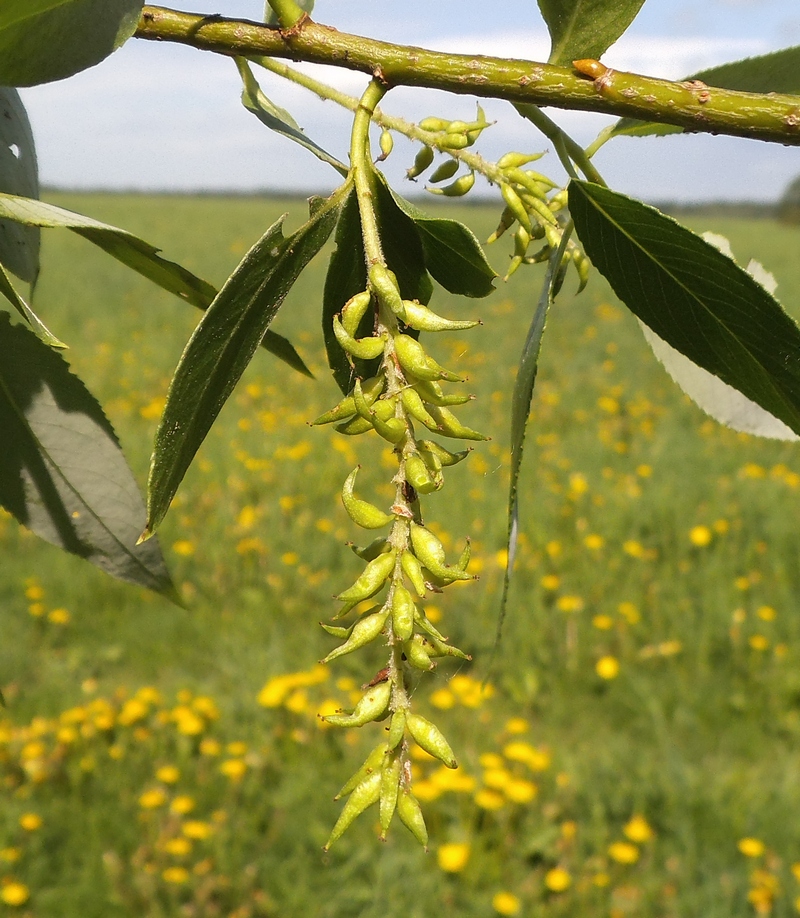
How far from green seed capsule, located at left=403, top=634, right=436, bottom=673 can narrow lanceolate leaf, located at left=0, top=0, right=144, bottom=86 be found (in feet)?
1.19

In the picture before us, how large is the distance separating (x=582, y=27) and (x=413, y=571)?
1.18 ft

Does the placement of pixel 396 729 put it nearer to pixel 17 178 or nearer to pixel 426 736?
pixel 426 736

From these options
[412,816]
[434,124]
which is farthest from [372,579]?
[434,124]

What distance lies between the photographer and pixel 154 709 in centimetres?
395

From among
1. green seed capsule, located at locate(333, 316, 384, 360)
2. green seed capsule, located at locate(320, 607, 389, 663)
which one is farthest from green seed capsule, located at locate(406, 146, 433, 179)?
green seed capsule, located at locate(320, 607, 389, 663)

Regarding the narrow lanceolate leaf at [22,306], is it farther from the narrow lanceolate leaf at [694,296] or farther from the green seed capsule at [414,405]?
the narrow lanceolate leaf at [694,296]

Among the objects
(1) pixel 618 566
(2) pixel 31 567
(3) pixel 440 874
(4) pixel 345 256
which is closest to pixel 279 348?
(4) pixel 345 256

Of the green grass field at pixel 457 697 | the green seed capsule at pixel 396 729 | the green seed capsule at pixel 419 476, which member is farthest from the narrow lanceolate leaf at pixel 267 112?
the green seed capsule at pixel 396 729

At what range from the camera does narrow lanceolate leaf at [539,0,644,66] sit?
0.58m

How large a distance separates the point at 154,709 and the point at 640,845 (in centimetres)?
202

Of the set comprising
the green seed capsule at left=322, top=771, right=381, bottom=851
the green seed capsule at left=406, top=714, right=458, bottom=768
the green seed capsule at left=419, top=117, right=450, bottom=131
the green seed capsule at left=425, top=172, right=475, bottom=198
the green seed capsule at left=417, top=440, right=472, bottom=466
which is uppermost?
the green seed capsule at left=419, top=117, right=450, bottom=131

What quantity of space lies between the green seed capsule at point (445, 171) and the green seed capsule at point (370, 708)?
36 cm

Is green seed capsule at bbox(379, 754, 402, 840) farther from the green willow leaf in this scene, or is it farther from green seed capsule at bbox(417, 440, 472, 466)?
the green willow leaf

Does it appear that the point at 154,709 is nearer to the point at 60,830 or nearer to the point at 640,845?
the point at 60,830
